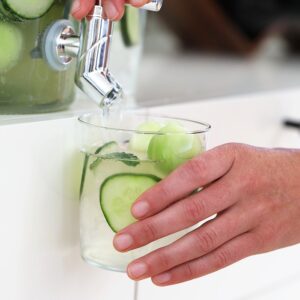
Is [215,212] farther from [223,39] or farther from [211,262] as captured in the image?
[223,39]

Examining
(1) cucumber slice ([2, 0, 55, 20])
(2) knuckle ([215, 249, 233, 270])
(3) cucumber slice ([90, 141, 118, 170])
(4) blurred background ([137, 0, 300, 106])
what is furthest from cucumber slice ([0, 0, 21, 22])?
(4) blurred background ([137, 0, 300, 106])

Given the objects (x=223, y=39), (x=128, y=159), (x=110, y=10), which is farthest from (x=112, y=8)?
(x=223, y=39)

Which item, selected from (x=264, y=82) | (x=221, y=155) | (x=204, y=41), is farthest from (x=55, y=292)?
(x=204, y=41)

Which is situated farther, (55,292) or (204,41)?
(204,41)

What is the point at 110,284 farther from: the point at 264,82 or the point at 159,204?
the point at 264,82

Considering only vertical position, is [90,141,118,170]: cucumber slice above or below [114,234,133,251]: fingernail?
above

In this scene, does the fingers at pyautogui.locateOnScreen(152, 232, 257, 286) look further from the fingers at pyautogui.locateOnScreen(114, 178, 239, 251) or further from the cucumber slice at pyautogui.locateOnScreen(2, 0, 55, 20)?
the cucumber slice at pyautogui.locateOnScreen(2, 0, 55, 20)

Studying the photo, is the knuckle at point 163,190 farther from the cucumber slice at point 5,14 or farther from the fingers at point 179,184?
the cucumber slice at point 5,14

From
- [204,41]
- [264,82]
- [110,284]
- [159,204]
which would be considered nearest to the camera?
[159,204]
